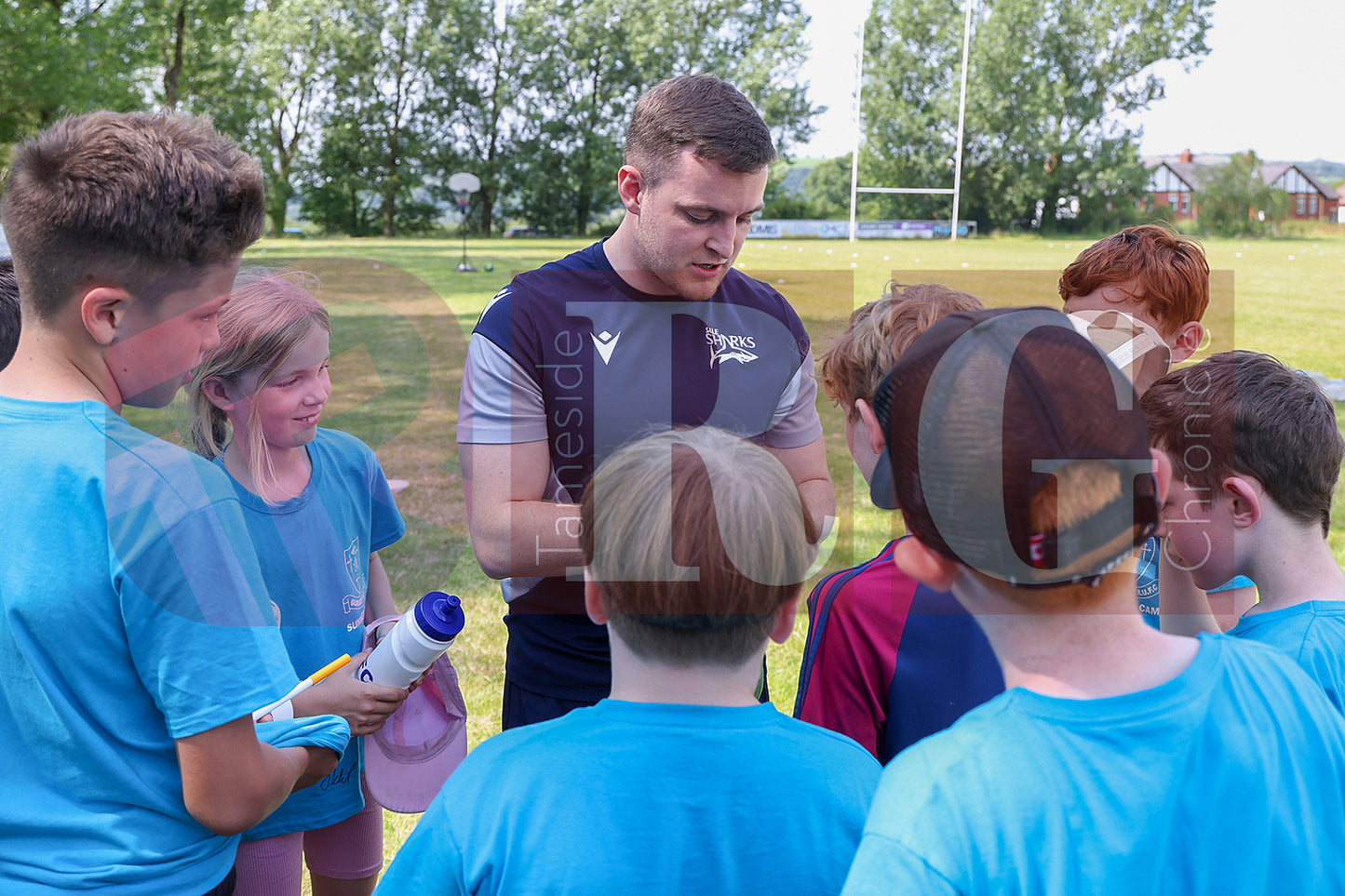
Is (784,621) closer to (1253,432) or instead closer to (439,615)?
(439,615)

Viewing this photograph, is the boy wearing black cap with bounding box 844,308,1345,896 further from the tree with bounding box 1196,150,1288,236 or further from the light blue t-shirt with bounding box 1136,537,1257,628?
the tree with bounding box 1196,150,1288,236

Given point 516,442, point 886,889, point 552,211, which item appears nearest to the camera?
point 886,889

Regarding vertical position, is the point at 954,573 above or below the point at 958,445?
below

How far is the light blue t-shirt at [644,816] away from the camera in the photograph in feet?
3.62

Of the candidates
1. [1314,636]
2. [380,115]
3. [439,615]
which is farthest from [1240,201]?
[439,615]

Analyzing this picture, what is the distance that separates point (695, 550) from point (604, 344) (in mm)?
1144

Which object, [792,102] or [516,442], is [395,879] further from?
[792,102]

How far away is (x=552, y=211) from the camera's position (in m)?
43.3

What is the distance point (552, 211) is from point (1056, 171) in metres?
25.2

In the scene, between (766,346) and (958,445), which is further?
(766,346)

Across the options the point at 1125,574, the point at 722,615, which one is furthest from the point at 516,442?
the point at 1125,574

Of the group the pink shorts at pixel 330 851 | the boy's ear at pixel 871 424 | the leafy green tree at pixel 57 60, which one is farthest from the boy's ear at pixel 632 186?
the leafy green tree at pixel 57 60

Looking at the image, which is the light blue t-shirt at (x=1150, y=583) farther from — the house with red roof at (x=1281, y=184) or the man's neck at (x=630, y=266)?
the house with red roof at (x=1281, y=184)

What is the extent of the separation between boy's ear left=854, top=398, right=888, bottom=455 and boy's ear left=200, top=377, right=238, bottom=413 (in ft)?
4.81
